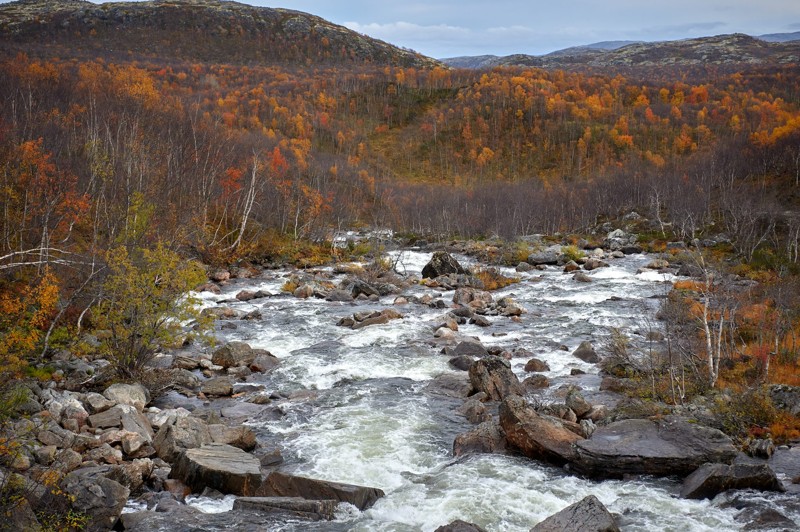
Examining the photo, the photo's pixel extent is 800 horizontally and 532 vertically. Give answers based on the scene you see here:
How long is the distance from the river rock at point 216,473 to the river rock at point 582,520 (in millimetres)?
5876

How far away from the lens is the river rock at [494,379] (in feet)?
58.3

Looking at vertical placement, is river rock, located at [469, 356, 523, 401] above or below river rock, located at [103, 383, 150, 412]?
below

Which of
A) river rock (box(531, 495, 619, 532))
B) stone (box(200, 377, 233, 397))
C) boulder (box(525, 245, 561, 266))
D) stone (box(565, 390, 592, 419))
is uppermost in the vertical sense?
river rock (box(531, 495, 619, 532))

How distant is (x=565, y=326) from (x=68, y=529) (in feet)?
74.0

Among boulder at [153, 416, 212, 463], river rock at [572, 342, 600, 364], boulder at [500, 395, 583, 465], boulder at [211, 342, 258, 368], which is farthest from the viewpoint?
river rock at [572, 342, 600, 364]

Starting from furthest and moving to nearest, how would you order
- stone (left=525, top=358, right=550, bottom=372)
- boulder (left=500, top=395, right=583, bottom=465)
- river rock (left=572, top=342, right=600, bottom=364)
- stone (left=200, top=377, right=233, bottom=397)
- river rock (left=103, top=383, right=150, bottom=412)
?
river rock (left=572, top=342, right=600, bottom=364), stone (left=525, top=358, right=550, bottom=372), stone (left=200, top=377, right=233, bottom=397), river rock (left=103, top=383, right=150, bottom=412), boulder (left=500, top=395, right=583, bottom=465)

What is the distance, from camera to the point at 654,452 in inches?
503

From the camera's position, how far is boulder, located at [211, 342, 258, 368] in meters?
21.1

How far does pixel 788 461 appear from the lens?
1288 centimetres

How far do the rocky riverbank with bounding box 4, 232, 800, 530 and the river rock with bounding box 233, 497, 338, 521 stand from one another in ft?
0.07

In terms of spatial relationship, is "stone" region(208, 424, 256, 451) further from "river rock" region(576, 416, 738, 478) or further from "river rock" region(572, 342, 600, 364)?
"river rock" region(572, 342, 600, 364)

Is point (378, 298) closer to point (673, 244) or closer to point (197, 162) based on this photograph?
point (197, 162)

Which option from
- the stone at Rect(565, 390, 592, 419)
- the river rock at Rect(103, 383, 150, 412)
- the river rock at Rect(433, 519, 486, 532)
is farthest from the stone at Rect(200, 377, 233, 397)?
the stone at Rect(565, 390, 592, 419)

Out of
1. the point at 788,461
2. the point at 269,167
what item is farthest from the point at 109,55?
the point at 788,461
